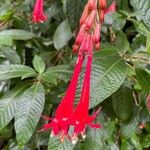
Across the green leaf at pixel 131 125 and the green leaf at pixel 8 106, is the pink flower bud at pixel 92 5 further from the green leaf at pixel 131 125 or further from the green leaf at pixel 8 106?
the green leaf at pixel 131 125

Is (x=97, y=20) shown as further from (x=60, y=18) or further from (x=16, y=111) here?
(x=60, y=18)

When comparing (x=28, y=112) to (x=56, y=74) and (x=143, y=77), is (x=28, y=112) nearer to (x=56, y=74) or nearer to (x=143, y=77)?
(x=56, y=74)

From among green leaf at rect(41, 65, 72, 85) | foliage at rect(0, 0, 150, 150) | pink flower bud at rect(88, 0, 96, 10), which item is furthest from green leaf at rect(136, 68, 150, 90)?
pink flower bud at rect(88, 0, 96, 10)

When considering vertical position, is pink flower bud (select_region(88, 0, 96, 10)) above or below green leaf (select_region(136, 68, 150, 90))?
above

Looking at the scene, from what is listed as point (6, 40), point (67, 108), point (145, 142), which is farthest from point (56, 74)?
point (145, 142)

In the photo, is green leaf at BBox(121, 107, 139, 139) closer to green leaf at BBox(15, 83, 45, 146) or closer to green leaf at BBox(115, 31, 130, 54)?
green leaf at BBox(115, 31, 130, 54)

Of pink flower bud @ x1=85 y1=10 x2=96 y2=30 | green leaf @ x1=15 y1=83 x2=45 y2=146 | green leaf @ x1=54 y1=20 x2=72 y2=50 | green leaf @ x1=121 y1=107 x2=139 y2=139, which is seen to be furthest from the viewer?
green leaf @ x1=54 y1=20 x2=72 y2=50
